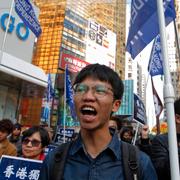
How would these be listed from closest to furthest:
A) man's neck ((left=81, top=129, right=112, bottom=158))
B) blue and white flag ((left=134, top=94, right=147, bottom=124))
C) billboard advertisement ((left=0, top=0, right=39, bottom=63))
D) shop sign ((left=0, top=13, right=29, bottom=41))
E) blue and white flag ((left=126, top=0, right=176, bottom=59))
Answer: man's neck ((left=81, top=129, right=112, bottom=158)) → blue and white flag ((left=126, top=0, right=176, bottom=59)) → blue and white flag ((left=134, top=94, right=147, bottom=124)) → shop sign ((left=0, top=13, right=29, bottom=41)) → billboard advertisement ((left=0, top=0, right=39, bottom=63))

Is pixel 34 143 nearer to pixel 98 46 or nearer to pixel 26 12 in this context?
pixel 26 12

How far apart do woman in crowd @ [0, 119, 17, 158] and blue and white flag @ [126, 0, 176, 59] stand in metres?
2.06

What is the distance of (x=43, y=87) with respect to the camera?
11117 millimetres

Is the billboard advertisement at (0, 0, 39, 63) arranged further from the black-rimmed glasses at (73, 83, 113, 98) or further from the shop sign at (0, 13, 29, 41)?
the black-rimmed glasses at (73, 83, 113, 98)

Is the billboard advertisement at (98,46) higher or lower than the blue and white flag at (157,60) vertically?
higher

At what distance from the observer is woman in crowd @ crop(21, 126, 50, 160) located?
327cm

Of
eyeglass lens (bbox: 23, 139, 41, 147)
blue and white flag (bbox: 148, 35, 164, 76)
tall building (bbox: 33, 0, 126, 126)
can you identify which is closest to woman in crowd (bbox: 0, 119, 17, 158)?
eyeglass lens (bbox: 23, 139, 41, 147)

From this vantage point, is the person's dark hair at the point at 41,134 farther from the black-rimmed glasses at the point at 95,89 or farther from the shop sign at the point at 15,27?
the shop sign at the point at 15,27

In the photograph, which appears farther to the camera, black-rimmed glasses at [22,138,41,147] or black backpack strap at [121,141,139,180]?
black-rimmed glasses at [22,138,41,147]

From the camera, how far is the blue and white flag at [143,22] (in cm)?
352

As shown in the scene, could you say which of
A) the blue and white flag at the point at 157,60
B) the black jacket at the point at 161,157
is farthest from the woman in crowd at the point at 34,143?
the blue and white flag at the point at 157,60

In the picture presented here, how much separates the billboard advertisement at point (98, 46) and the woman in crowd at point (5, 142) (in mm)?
63591

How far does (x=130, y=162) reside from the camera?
1660mm

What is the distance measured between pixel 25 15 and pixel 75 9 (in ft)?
203
